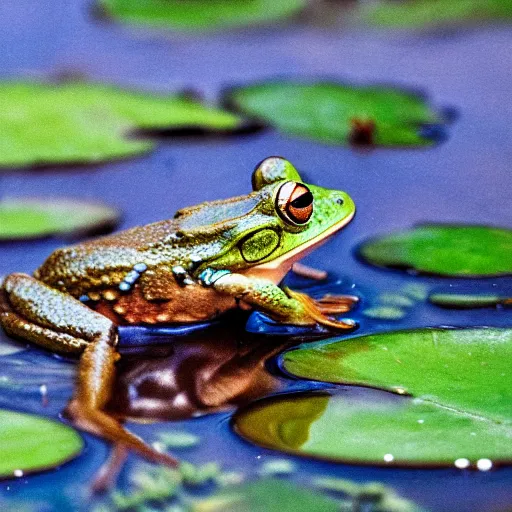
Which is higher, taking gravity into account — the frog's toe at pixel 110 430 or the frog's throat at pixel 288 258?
the frog's throat at pixel 288 258

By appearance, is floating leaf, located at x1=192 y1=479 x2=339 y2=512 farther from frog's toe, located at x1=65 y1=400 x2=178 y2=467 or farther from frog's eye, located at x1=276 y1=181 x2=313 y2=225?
frog's eye, located at x1=276 y1=181 x2=313 y2=225

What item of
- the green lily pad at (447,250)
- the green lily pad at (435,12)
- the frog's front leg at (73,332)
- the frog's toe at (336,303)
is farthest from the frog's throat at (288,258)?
the green lily pad at (435,12)

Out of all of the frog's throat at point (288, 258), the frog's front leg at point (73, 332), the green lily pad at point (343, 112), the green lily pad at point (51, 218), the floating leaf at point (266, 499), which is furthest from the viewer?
the green lily pad at point (343, 112)

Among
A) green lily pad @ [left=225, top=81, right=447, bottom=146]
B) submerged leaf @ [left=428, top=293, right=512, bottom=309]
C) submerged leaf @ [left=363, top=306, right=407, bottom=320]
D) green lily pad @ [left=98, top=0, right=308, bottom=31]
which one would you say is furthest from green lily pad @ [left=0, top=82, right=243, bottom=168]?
submerged leaf @ [left=428, top=293, right=512, bottom=309]

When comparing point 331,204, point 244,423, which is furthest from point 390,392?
point 331,204

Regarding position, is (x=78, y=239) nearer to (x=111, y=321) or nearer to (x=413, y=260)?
(x=111, y=321)

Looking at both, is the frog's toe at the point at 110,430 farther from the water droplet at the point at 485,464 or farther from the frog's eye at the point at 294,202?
the frog's eye at the point at 294,202
